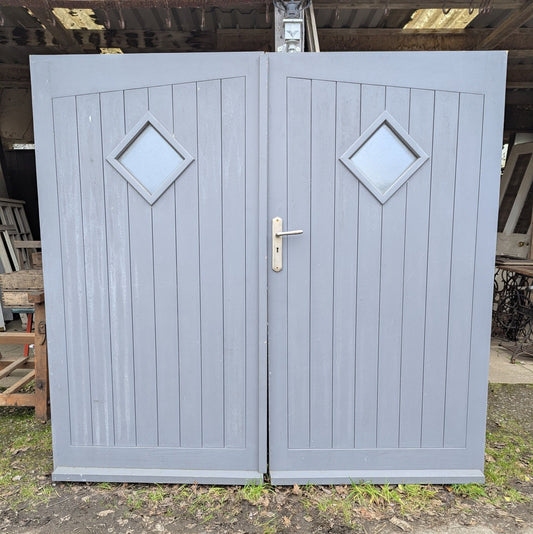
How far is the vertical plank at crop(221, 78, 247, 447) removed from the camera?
1.81 meters

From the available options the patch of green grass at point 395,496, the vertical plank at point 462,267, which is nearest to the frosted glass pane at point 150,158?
the vertical plank at point 462,267

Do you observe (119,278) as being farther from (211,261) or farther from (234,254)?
(234,254)

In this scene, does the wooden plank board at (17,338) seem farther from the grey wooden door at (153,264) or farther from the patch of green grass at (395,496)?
the patch of green grass at (395,496)

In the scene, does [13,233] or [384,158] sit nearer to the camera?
[384,158]

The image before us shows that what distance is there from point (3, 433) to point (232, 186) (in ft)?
7.31

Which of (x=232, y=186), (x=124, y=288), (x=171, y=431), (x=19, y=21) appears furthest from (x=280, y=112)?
(x=19, y=21)

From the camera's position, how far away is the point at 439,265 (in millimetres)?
1882

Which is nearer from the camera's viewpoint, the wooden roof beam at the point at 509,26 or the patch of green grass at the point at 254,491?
the patch of green grass at the point at 254,491

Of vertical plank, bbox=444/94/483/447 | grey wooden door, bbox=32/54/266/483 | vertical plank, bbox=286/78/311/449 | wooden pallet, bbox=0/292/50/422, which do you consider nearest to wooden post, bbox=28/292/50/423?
wooden pallet, bbox=0/292/50/422

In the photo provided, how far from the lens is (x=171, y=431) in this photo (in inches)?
77.8

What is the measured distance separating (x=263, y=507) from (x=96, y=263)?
1439 millimetres

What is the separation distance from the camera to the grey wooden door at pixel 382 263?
5.88ft

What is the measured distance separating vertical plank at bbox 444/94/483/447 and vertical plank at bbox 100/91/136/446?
1.61 metres

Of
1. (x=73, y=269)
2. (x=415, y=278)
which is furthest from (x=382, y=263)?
(x=73, y=269)
